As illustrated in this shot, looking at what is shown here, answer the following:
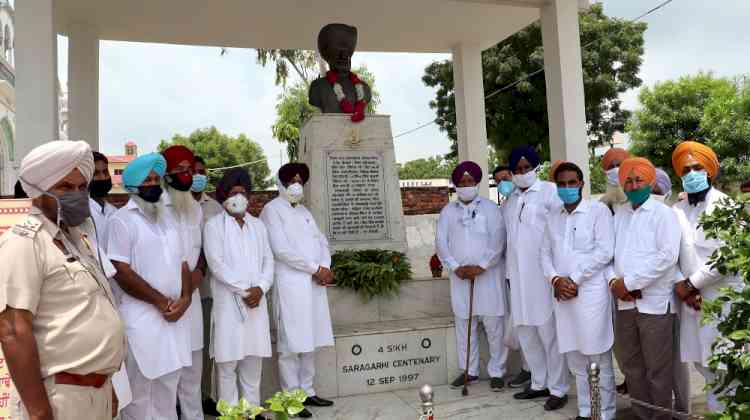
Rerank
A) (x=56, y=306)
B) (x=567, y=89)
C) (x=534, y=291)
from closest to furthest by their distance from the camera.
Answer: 1. (x=56, y=306)
2. (x=534, y=291)
3. (x=567, y=89)

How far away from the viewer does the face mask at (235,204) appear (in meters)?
4.35

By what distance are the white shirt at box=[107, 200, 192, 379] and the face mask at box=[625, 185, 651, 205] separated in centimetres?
310

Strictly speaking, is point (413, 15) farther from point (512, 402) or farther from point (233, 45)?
point (512, 402)

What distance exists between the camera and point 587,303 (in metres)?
4.12

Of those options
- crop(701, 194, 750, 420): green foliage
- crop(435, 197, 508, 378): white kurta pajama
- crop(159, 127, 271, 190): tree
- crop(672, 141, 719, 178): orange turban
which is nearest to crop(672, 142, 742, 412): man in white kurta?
crop(672, 141, 719, 178): orange turban

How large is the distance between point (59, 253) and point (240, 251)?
223 cm

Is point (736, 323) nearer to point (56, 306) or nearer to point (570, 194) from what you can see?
point (570, 194)

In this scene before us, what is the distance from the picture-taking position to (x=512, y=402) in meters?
4.55

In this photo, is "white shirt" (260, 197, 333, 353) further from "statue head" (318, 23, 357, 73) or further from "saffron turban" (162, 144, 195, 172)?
"statue head" (318, 23, 357, 73)

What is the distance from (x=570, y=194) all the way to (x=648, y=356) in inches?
49.4

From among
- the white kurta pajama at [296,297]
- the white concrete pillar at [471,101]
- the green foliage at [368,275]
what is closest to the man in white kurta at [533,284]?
the green foliage at [368,275]

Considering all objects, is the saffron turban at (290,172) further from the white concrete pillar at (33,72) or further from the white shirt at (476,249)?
the white concrete pillar at (33,72)

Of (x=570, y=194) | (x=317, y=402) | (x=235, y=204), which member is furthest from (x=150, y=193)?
(x=570, y=194)

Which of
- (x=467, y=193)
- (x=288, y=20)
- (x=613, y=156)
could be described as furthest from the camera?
(x=288, y=20)
